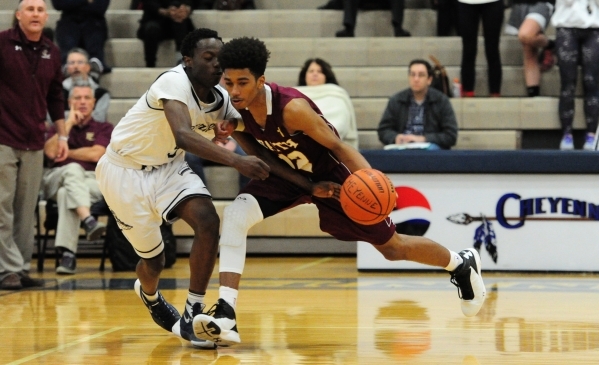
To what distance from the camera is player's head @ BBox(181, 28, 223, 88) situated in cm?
455

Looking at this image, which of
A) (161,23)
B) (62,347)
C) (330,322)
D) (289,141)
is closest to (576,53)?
(161,23)

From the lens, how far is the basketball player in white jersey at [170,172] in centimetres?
452

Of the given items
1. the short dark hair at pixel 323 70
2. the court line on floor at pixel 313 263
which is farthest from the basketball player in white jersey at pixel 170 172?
the short dark hair at pixel 323 70

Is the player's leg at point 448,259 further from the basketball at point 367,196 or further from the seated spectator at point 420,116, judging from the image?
the seated spectator at point 420,116

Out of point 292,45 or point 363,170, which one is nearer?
point 363,170

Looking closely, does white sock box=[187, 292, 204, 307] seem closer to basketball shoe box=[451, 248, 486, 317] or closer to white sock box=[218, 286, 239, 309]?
white sock box=[218, 286, 239, 309]

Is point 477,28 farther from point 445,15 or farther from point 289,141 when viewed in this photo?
point 289,141

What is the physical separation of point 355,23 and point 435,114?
2.45m

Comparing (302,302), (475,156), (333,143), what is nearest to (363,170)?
(333,143)

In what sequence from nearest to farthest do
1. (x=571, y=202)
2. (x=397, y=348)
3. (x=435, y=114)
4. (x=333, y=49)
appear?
(x=397, y=348)
(x=571, y=202)
(x=435, y=114)
(x=333, y=49)

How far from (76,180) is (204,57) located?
158 inches

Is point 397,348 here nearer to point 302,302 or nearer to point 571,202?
point 302,302

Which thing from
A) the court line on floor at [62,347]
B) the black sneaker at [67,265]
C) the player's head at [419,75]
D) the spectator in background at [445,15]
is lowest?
the court line on floor at [62,347]

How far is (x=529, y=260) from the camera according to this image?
7.71 metres
